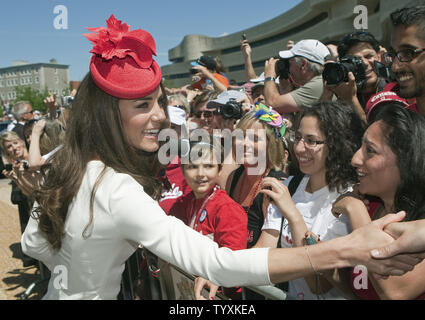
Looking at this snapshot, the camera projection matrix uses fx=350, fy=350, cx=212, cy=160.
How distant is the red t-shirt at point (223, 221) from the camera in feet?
7.66

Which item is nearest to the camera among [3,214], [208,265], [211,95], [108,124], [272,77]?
[208,265]

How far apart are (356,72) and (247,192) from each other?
1.31 m

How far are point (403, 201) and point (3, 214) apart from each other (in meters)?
7.96

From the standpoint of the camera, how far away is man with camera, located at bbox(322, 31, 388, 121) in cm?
266

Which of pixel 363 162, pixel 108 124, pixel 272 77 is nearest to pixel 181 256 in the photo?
pixel 108 124

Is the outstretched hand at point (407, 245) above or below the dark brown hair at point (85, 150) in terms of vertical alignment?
below

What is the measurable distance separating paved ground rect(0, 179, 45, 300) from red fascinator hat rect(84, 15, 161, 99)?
144 inches

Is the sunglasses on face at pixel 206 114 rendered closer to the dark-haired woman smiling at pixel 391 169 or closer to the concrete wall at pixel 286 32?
the dark-haired woman smiling at pixel 391 169

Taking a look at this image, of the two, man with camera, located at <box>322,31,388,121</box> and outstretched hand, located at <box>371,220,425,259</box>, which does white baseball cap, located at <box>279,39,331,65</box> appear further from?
outstretched hand, located at <box>371,220,425,259</box>

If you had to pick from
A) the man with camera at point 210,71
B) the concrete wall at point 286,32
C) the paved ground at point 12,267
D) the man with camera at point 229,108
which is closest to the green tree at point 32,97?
the concrete wall at point 286,32

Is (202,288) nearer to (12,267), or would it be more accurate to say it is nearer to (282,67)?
(282,67)

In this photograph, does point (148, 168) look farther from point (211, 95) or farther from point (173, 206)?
point (211, 95)

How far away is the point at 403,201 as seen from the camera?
66.5 inches

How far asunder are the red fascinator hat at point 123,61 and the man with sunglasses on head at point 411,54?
1.62 meters
